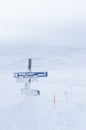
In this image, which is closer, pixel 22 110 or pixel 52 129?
pixel 52 129

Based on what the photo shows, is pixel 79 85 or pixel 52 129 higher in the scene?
pixel 79 85

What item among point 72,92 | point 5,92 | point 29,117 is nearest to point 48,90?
point 72,92

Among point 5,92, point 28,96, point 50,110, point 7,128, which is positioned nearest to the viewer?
point 7,128

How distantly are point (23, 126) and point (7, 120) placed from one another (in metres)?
0.49

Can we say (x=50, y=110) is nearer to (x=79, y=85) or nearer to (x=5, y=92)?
(x=5, y=92)

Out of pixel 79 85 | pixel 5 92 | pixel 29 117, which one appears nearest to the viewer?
pixel 29 117

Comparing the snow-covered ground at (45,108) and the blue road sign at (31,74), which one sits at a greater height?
the blue road sign at (31,74)

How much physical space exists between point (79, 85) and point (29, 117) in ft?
18.0

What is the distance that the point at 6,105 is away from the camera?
946cm

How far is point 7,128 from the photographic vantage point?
7.91 meters

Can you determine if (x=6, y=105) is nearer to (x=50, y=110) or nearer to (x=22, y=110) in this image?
(x=22, y=110)

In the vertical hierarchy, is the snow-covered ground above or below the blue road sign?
below

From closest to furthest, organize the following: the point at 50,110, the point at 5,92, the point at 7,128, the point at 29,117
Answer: the point at 7,128
the point at 29,117
the point at 50,110
the point at 5,92

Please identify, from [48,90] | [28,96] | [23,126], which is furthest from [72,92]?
[23,126]
